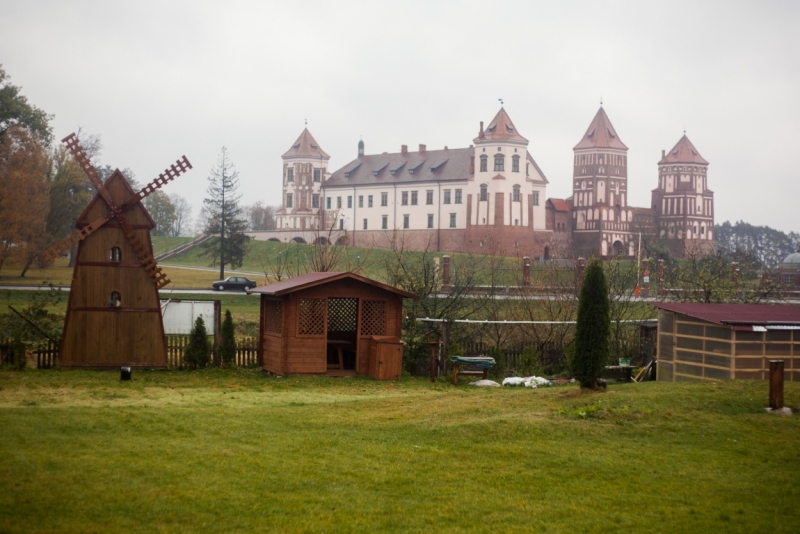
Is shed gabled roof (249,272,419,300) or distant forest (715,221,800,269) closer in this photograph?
shed gabled roof (249,272,419,300)

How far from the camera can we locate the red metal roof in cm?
1792

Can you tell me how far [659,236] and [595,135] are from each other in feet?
47.2

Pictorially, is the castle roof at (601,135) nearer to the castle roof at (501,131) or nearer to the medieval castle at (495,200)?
the medieval castle at (495,200)

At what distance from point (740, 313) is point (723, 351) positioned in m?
1.13

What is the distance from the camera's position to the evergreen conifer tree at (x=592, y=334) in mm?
15672

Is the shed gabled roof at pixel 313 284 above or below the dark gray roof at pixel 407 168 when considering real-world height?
below

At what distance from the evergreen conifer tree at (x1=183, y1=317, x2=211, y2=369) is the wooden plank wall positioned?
446 inches

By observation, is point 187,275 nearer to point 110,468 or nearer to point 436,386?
point 436,386

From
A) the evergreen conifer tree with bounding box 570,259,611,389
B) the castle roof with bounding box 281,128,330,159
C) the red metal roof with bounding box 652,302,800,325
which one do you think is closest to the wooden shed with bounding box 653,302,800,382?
the red metal roof with bounding box 652,302,800,325

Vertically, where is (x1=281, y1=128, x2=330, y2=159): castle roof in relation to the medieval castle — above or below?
above

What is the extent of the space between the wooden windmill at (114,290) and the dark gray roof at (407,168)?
65426 mm

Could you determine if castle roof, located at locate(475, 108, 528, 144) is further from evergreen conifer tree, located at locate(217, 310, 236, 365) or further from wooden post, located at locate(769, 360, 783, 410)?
wooden post, located at locate(769, 360, 783, 410)

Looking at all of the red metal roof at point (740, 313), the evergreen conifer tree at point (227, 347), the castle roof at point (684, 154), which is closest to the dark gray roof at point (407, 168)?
the castle roof at point (684, 154)

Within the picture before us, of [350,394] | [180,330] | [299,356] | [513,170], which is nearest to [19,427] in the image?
[350,394]
